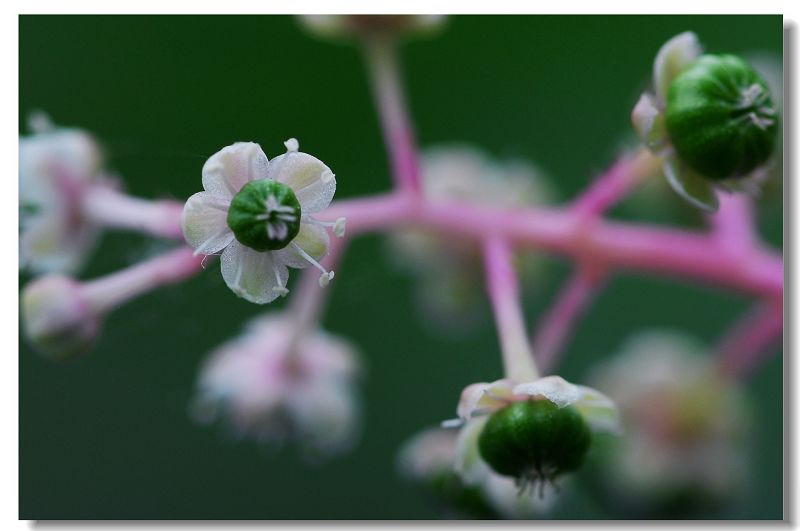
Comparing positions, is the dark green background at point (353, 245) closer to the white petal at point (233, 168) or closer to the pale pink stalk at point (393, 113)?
the pale pink stalk at point (393, 113)

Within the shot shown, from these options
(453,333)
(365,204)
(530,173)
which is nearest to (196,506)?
(453,333)

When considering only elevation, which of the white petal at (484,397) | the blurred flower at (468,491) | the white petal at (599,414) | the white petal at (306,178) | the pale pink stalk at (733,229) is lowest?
the blurred flower at (468,491)

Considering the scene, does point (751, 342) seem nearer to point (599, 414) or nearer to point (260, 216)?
point (599, 414)

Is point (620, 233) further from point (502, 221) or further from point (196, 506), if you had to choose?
point (196, 506)

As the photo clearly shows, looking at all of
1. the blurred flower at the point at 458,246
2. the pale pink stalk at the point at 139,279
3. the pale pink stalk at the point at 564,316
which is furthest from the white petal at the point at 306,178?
the blurred flower at the point at 458,246

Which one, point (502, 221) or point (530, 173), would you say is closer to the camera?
point (502, 221)
